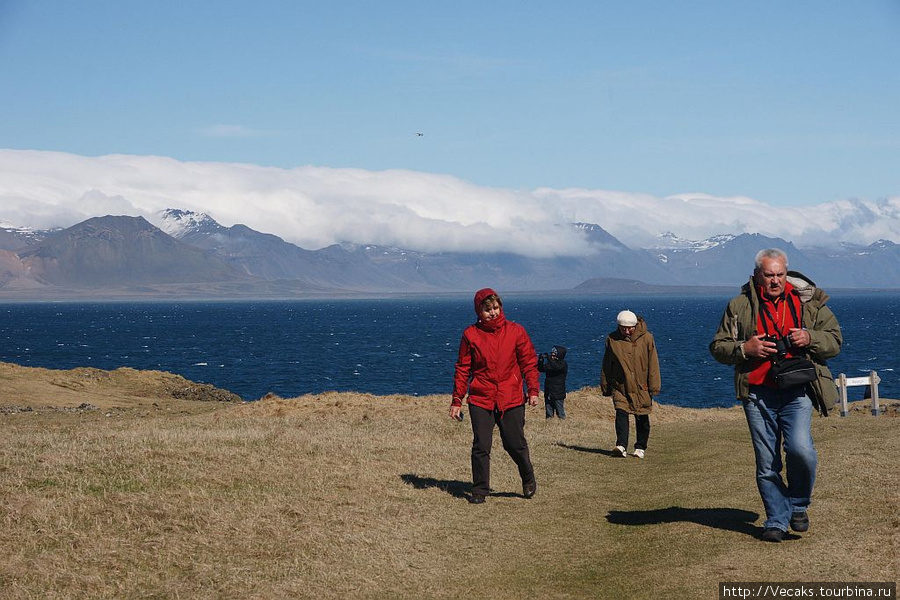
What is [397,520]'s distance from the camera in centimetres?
1130

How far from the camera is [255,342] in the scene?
122375 millimetres

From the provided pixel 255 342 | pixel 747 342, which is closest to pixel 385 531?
pixel 747 342

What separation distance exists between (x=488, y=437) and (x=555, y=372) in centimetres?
1029

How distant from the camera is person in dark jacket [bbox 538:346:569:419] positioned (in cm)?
2209

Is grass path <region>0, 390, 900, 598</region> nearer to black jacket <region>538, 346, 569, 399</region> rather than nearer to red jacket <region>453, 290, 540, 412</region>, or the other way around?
red jacket <region>453, 290, 540, 412</region>

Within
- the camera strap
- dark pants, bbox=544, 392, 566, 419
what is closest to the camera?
the camera strap

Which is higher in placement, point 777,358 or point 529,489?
point 777,358

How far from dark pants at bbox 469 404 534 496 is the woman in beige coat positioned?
13.3ft

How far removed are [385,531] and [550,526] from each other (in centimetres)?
195

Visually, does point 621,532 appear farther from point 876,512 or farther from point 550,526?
point 876,512

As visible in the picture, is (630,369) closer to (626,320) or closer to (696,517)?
(626,320)

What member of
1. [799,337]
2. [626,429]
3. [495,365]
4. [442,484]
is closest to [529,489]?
[442,484]

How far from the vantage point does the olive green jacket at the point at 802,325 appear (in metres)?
9.11

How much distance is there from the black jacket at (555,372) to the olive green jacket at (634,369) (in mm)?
5019
